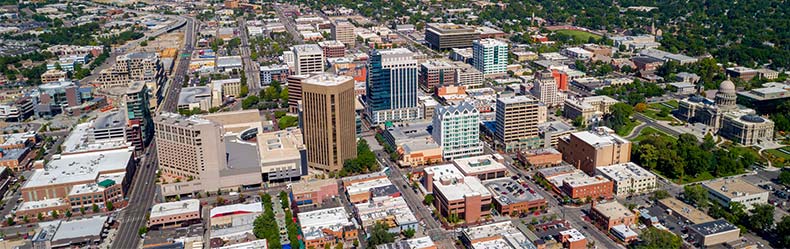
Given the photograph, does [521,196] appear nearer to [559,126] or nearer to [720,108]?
[559,126]

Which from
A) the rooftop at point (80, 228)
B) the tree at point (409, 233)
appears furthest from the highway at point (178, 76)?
the tree at point (409, 233)

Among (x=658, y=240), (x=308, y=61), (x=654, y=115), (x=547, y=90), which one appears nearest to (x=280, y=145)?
(x=658, y=240)

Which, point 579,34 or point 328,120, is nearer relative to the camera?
point 328,120

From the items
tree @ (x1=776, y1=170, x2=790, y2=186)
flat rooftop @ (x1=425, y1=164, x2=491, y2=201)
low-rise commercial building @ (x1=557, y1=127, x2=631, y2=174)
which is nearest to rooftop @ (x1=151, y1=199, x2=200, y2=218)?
flat rooftop @ (x1=425, y1=164, x2=491, y2=201)

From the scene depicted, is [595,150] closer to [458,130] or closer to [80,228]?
[458,130]

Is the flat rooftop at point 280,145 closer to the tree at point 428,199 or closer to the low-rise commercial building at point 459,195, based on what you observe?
the tree at point 428,199

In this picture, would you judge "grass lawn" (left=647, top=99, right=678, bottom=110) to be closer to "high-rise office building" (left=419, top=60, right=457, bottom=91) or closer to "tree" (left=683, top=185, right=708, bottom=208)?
"high-rise office building" (left=419, top=60, right=457, bottom=91)
